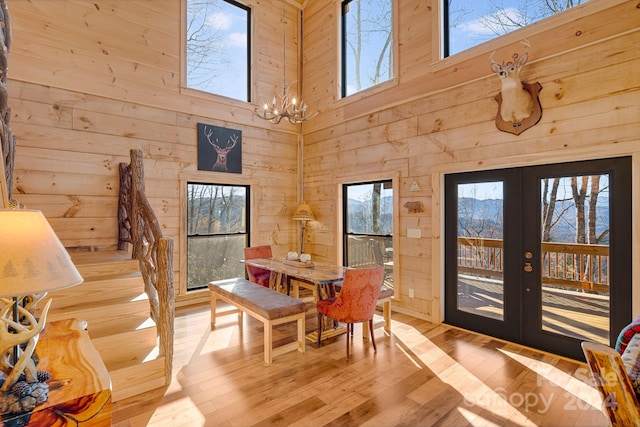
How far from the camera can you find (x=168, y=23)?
4.82 m

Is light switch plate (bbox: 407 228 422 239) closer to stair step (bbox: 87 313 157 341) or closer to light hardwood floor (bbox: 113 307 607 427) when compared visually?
light hardwood floor (bbox: 113 307 607 427)

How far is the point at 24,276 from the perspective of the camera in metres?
1.05

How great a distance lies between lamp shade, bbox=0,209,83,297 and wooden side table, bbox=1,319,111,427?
0.47 m

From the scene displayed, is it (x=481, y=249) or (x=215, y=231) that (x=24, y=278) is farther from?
(x=215, y=231)

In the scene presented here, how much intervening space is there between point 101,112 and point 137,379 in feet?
11.4

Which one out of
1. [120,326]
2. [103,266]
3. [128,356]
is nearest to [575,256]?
[128,356]

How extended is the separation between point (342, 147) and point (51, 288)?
15.6ft

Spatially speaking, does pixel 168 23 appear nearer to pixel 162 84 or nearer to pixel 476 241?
pixel 162 84

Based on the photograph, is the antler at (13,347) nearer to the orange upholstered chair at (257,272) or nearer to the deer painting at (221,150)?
the orange upholstered chair at (257,272)

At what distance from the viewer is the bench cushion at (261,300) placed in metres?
3.15

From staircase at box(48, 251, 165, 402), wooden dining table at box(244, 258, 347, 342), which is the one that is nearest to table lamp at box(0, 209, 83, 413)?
staircase at box(48, 251, 165, 402)

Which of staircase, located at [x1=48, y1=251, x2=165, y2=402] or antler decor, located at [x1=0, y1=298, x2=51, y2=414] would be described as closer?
antler decor, located at [x1=0, y1=298, x2=51, y2=414]

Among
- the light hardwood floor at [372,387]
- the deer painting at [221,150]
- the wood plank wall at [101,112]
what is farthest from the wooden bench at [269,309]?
the deer painting at [221,150]

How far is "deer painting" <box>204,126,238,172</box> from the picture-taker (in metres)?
5.18
